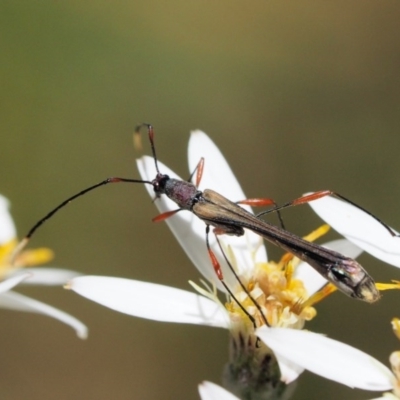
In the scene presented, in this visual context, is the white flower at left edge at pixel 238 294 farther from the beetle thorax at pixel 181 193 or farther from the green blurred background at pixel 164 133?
the green blurred background at pixel 164 133

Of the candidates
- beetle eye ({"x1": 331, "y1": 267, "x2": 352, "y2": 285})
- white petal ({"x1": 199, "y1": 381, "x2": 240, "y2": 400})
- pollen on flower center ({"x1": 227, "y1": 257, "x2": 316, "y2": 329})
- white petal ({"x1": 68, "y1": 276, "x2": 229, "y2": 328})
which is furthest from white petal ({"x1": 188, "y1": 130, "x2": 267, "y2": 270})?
white petal ({"x1": 199, "y1": 381, "x2": 240, "y2": 400})

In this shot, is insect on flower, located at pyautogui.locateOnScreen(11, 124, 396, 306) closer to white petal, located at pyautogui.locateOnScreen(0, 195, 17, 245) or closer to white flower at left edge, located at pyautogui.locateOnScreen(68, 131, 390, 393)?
white flower at left edge, located at pyautogui.locateOnScreen(68, 131, 390, 393)

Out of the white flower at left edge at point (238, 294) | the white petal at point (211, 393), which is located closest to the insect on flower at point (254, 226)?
the white flower at left edge at point (238, 294)

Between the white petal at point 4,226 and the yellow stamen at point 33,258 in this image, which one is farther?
the white petal at point 4,226

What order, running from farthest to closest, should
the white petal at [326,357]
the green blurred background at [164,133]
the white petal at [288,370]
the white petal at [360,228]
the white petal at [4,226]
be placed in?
the green blurred background at [164,133] < the white petal at [4,226] < the white petal at [360,228] < the white petal at [288,370] < the white petal at [326,357]

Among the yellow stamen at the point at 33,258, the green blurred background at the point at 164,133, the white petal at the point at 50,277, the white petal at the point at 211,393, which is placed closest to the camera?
the white petal at the point at 211,393

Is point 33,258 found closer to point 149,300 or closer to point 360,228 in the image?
point 149,300
